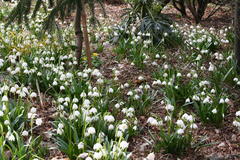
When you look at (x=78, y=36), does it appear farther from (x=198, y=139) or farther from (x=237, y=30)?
(x=198, y=139)

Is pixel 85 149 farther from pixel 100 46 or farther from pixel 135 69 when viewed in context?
pixel 100 46

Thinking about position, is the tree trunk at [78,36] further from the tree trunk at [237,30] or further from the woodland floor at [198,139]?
the tree trunk at [237,30]

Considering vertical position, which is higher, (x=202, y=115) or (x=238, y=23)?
(x=238, y=23)

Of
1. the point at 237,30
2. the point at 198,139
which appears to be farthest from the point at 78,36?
the point at 198,139

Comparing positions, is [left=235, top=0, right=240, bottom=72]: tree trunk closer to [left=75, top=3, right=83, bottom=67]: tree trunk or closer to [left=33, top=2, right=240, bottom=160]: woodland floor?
[left=33, top=2, right=240, bottom=160]: woodland floor

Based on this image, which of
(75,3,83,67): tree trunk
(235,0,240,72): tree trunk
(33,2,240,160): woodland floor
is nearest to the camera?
(33,2,240,160): woodland floor

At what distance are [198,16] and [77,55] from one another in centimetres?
449

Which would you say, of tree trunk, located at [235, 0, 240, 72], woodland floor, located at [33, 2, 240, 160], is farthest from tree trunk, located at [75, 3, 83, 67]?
tree trunk, located at [235, 0, 240, 72]

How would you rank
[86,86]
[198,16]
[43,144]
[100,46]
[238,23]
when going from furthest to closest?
[198,16] < [100,46] < [238,23] < [86,86] < [43,144]

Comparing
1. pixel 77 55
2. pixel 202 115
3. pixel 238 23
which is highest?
pixel 238 23

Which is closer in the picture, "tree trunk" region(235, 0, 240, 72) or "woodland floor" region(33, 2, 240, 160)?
"woodland floor" region(33, 2, 240, 160)

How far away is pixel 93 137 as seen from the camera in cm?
344

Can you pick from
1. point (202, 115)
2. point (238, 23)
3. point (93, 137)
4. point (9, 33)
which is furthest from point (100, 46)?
point (93, 137)

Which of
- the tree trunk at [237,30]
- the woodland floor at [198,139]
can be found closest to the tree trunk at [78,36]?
the woodland floor at [198,139]
